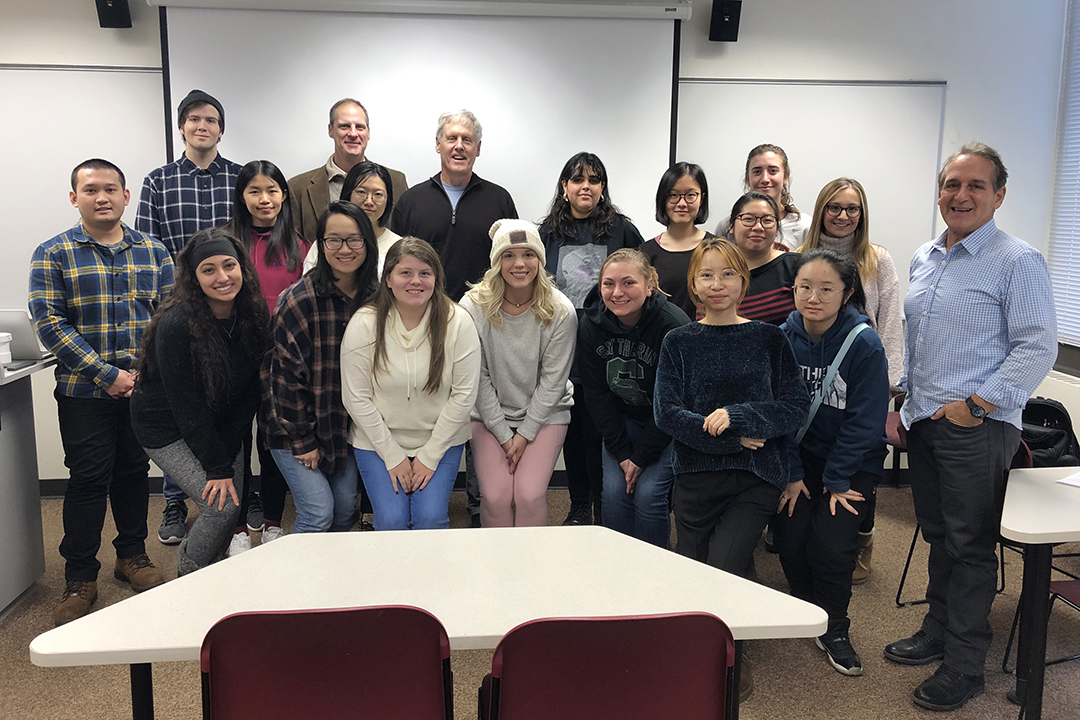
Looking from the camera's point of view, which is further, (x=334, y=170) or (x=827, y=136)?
(x=827, y=136)

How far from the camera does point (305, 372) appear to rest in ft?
8.52

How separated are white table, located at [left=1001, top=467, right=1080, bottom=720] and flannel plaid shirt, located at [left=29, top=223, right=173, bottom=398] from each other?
9.11 feet

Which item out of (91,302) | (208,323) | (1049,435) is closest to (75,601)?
(91,302)

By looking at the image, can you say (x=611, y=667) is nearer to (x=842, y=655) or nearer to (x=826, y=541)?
(x=826, y=541)

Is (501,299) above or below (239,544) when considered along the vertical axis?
above

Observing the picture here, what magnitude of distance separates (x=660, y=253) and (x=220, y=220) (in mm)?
2009

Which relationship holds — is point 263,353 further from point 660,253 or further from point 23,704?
point 660,253

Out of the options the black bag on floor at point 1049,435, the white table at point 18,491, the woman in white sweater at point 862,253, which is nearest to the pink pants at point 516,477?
the woman in white sweater at point 862,253

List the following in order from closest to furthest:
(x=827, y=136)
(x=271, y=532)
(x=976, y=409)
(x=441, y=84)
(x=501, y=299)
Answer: (x=976, y=409)
(x=501, y=299)
(x=271, y=532)
(x=441, y=84)
(x=827, y=136)

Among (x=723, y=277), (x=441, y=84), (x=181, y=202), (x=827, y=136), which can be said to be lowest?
(x=723, y=277)

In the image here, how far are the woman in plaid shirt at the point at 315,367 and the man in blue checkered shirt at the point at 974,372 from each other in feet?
6.23

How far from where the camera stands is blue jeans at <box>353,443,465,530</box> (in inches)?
100.0

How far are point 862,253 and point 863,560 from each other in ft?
4.35

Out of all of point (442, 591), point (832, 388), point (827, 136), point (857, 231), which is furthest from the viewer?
point (827, 136)
